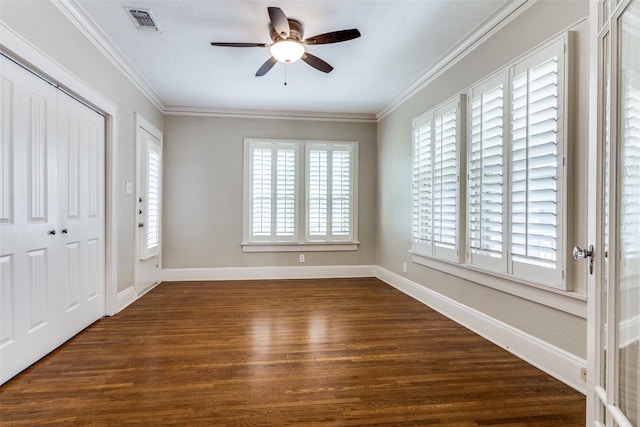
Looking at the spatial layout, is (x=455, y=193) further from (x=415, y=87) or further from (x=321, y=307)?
(x=321, y=307)

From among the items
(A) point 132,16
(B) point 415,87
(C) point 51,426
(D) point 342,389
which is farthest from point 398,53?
(C) point 51,426

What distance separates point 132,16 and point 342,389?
325 cm

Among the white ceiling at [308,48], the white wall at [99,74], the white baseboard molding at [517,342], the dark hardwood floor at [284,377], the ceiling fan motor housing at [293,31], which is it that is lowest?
the dark hardwood floor at [284,377]

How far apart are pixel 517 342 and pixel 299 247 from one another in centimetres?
337

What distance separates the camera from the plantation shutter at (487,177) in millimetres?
2555

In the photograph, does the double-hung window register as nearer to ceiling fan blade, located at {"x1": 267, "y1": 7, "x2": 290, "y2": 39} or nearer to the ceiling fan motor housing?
the ceiling fan motor housing

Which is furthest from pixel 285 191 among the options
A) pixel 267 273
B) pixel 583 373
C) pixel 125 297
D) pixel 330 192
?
pixel 583 373

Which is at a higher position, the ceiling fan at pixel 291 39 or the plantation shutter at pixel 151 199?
the ceiling fan at pixel 291 39

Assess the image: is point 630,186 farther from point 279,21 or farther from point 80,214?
point 80,214

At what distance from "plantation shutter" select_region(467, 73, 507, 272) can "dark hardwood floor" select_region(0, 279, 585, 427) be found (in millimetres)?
767

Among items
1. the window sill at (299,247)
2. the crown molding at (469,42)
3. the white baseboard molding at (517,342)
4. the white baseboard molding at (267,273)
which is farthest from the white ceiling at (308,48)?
the white baseboard molding at (267,273)

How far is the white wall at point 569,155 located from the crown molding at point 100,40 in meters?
3.32

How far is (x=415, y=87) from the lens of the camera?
4012 mm

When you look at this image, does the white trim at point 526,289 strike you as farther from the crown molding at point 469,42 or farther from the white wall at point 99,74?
the white wall at point 99,74
